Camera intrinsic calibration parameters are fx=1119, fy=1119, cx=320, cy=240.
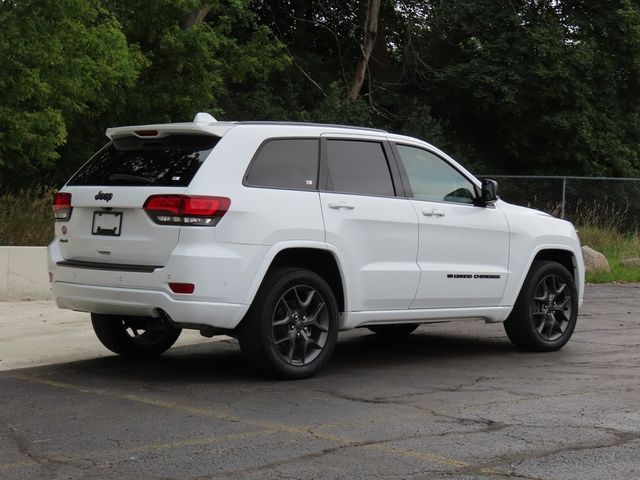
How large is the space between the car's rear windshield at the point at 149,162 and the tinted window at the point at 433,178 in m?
1.92

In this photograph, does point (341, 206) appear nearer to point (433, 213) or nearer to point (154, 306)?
point (433, 213)

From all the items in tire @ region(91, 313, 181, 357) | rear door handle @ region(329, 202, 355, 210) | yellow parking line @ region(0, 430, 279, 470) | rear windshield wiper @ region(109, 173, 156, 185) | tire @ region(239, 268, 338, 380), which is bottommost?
yellow parking line @ region(0, 430, 279, 470)

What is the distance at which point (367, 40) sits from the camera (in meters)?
32.2

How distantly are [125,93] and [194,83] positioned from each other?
1781 millimetres

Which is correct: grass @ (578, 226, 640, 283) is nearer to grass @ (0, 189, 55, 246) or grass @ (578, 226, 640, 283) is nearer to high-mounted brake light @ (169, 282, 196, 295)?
grass @ (0, 189, 55, 246)

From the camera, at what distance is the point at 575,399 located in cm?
773

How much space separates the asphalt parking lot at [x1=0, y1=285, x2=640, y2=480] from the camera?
18.7 ft

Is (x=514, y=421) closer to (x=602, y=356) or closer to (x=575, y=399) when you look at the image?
(x=575, y=399)

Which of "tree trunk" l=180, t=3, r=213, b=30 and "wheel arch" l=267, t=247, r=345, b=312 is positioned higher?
"tree trunk" l=180, t=3, r=213, b=30

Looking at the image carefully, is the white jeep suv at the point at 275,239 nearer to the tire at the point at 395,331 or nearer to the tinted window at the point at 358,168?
the tinted window at the point at 358,168

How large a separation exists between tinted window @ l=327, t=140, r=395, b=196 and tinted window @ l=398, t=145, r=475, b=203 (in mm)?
282

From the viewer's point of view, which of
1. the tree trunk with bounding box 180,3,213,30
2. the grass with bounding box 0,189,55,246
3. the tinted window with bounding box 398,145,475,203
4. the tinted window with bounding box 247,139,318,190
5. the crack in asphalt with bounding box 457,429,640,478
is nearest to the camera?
the crack in asphalt with bounding box 457,429,640,478

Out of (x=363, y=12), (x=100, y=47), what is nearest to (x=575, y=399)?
(x=100, y=47)

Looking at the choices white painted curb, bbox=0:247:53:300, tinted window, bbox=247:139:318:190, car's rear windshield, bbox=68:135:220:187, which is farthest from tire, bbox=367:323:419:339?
white painted curb, bbox=0:247:53:300
